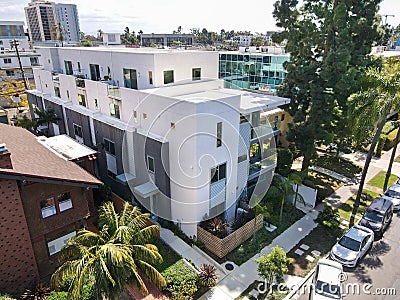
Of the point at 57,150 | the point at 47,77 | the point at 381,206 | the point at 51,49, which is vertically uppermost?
the point at 51,49

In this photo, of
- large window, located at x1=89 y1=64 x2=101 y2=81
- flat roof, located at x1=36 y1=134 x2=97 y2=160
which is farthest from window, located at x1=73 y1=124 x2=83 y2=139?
flat roof, located at x1=36 y1=134 x2=97 y2=160

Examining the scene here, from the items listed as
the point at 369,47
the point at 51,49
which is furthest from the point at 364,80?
the point at 51,49

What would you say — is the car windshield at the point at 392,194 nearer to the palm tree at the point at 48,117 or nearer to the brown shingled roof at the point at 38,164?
the brown shingled roof at the point at 38,164

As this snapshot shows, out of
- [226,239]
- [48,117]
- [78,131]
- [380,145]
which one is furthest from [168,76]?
[380,145]

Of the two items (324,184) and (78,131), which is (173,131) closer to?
(78,131)

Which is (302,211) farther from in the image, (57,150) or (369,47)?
(57,150)

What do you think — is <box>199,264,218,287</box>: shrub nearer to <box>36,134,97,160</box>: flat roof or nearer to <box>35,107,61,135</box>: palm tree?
<box>36,134,97,160</box>: flat roof

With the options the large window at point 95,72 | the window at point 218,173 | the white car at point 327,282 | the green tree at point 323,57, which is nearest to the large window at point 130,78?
the large window at point 95,72
